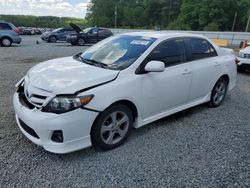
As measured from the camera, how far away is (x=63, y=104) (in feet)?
8.32

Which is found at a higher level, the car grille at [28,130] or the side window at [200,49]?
the side window at [200,49]

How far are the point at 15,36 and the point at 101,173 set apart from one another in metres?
15.4

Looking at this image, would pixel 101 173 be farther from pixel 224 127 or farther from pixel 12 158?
pixel 224 127

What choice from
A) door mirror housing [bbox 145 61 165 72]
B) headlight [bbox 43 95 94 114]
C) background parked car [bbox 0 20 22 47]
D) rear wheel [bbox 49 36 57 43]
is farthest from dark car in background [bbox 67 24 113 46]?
headlight [bbox 43 95 94 114]

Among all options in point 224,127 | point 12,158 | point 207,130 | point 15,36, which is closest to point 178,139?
point 207,130

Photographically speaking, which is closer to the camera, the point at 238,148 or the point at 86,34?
the point at 238,148

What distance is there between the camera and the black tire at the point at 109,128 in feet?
9.12

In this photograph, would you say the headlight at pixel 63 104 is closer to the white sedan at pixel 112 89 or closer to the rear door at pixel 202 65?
the white sedan at pixel 112 89

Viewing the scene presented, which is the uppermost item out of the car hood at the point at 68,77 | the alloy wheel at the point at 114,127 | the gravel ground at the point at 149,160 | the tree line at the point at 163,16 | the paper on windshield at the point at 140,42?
the tree line at the point at 163,16

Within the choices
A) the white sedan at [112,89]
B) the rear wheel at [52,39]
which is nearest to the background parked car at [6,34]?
the rear wheel at [52,39]

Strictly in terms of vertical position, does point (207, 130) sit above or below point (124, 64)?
below

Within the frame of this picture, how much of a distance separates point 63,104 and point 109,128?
2.37 feet

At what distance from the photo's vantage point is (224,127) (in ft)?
12.5

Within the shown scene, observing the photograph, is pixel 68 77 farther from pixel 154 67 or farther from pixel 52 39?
pixel 52 39
